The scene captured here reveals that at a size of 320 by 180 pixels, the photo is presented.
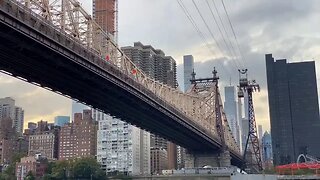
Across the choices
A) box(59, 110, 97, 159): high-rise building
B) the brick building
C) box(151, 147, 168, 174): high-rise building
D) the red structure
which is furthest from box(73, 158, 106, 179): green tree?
box(59, 110, 97, 159): high-rise building

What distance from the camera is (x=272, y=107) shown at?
190m

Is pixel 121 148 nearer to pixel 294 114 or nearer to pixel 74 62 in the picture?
pixel 294 114

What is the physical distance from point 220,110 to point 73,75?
7194 centimetres

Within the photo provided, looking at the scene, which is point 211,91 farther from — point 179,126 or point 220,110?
point 179,126

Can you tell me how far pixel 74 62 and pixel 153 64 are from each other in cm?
14431

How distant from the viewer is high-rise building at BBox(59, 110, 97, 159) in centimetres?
17788

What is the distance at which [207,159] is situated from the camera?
A: 3971 inches

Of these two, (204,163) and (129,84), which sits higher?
(129,84)

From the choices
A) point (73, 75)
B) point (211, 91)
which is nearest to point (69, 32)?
point (73, 75)

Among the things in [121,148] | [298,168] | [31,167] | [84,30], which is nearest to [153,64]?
[121,148]

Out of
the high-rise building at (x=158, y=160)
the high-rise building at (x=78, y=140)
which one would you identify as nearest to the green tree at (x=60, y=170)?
the high-rise building at (x=158, y=160)

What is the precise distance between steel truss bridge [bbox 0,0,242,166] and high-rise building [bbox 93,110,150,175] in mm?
74403

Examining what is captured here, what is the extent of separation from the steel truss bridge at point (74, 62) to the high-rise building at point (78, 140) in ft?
345

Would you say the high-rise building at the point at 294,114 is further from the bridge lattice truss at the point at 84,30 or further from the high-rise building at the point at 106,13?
the bridge lattice truss at the point at 84,30
